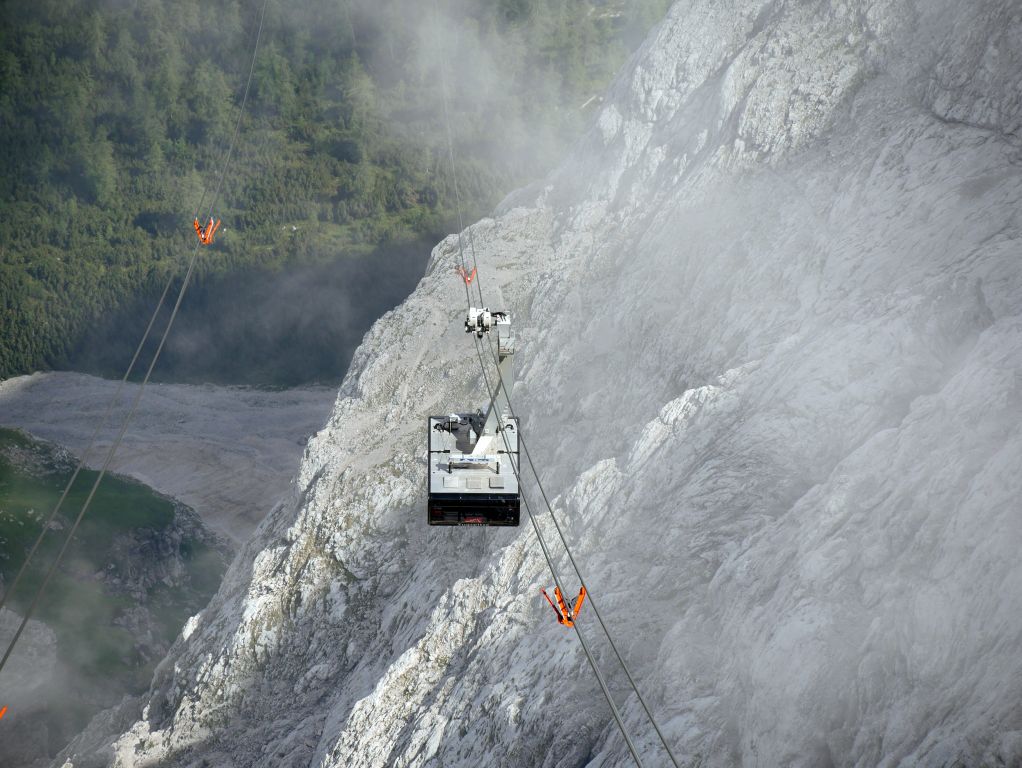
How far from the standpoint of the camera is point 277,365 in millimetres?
146250

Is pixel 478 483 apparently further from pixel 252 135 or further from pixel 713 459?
pixel 252 135

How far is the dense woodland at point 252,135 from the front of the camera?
151 meters

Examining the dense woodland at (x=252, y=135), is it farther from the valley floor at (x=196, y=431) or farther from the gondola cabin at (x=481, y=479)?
the gondola cabin at (x=481, y=479)

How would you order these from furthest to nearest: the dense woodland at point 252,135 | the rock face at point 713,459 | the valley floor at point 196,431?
the dense woodland at point 252,135 < the valley floor at point 196,431 < the rock face at point 713,459

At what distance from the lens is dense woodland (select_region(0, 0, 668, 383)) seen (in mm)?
150750

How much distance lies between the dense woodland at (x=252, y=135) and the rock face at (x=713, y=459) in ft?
264

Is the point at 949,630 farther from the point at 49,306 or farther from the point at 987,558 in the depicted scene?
the point at 49,306

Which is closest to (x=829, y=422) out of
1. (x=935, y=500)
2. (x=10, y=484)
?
(x=935, y=500)

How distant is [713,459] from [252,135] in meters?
145

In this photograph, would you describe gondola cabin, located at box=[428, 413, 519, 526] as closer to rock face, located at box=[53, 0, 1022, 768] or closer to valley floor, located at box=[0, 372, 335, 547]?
rock face, located at box=[53, 0, 1022, 768]

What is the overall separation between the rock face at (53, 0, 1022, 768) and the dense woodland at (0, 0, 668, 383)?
8050 cm

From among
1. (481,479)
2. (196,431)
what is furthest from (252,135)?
(481,479)

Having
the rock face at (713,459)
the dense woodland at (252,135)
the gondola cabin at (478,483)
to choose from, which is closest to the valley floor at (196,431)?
the dense woodland at (252,135)

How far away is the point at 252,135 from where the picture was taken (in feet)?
559
